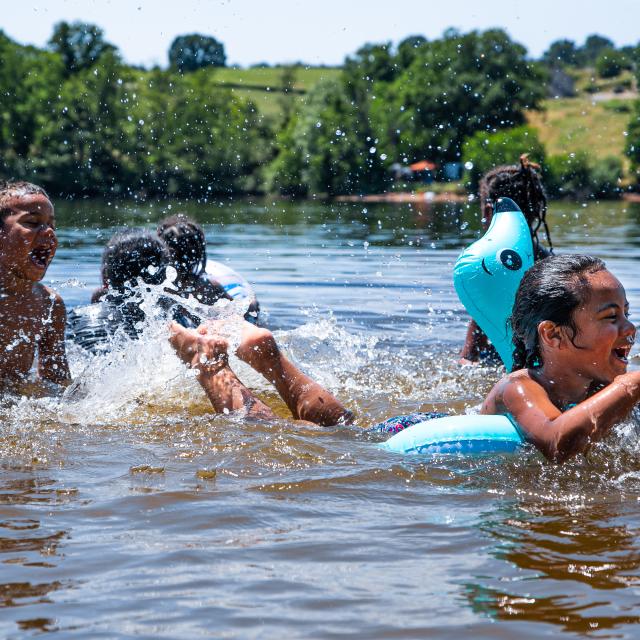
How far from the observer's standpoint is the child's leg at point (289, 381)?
530cm

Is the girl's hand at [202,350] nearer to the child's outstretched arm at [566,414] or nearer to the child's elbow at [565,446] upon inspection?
the child's outstretched arm at [566,414]

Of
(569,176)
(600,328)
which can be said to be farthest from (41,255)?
(569,176)

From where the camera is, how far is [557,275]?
14.2 feet

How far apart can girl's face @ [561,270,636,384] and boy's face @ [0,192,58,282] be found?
3.03m

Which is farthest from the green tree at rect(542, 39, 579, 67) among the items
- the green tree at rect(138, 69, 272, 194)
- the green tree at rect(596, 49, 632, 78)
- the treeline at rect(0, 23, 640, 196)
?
the green tree at rect(138, 69, 272, 194)

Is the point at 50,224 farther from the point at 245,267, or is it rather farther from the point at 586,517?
the point at 245,267

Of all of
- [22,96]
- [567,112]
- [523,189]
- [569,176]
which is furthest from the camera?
[567,112]

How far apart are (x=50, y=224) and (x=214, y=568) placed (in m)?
3.30

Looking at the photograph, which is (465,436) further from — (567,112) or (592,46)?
(592,46)

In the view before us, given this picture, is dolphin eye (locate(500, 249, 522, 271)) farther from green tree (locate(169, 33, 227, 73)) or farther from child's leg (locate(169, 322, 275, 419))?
green tree (locate(169, 33, 227, 73))

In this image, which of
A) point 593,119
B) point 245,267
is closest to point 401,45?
point 593,119

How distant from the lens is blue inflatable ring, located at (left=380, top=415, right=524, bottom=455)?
Answer: 4.37 meters

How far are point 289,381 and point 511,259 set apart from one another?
1.47 meters

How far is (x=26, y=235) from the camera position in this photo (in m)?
5.89
